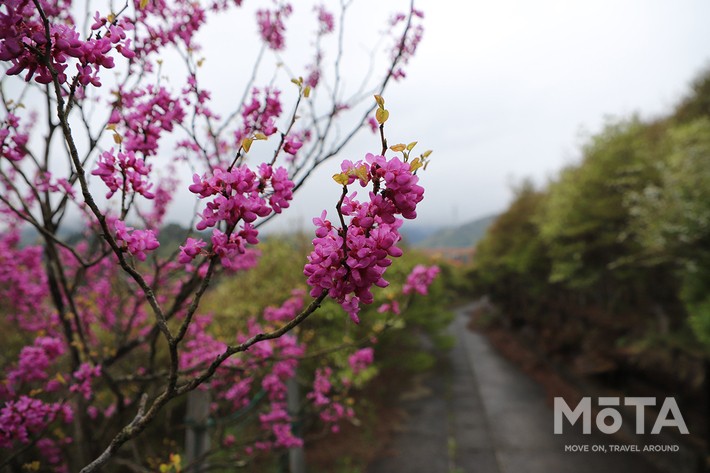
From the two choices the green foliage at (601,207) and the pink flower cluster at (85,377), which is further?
the green foliage at (601,207)

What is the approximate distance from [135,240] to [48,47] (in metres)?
0.70

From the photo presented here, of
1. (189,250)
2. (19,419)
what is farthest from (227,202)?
(19,419)

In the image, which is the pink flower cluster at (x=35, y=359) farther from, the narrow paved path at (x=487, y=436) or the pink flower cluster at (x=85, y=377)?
the narrow paved path at (x=487, y=436)

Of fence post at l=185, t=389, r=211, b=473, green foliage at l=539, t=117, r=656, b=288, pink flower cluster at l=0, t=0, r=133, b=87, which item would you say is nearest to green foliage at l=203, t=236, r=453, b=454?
fence post at l=185, t=389, r=211, b=473

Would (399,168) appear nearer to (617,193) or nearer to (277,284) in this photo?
(277,284)

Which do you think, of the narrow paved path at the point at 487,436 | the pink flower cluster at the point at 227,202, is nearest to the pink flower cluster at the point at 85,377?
the pink flower cluster at the point at 227,202

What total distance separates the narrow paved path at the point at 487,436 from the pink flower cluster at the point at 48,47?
8.84 m

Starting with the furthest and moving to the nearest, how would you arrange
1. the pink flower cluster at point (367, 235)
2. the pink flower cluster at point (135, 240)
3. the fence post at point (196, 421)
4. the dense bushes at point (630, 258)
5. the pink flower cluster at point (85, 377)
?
the dense bushes at point (630, 258)
the fence post at point (196, 421)
the pink flower cluster at point (85, 377)
the pink flower cluster at point (135, 240)
the pink flower cluster at point (367, 235)

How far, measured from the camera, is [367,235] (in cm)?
123

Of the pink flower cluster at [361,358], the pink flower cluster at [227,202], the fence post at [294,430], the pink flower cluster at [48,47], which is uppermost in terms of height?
the pink flower cluster at [48,47]

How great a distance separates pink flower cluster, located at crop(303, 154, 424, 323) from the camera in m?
1.17

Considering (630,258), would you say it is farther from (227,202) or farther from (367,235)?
(227,202)

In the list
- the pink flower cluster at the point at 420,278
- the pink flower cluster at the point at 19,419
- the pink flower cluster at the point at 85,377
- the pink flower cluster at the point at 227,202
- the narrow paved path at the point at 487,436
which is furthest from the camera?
the narrow paved path at the point at 487,436

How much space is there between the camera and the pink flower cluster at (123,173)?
5.57 feet
